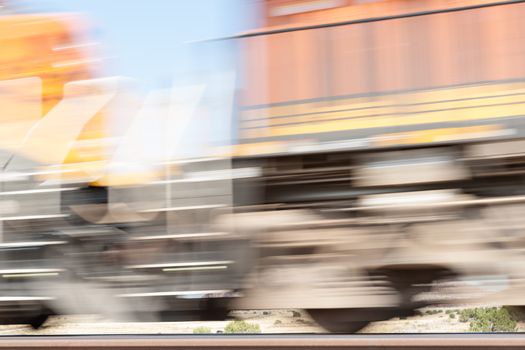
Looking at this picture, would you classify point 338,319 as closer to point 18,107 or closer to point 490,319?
point 490,319

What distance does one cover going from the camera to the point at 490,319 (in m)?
2.90

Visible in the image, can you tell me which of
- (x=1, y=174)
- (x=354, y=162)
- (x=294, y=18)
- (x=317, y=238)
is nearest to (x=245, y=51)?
(x=294, y=18)

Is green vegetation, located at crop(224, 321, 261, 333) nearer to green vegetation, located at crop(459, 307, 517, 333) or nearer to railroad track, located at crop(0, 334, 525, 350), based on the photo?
green vegetation, located at crop(459, 307, 517, 333)

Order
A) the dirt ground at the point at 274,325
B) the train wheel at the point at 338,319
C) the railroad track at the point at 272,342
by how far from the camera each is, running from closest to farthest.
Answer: the railroad track at the point at 272,342
the train wheel at the point at 338,319
the dirt ground at the point at 274,325

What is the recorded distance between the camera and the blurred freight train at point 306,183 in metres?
2.67

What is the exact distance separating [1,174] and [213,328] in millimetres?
1351

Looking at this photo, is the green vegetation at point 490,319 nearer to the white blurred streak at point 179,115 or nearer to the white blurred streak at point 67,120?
the white blurred streak at point 179,115

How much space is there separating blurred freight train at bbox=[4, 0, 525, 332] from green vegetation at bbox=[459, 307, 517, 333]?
0.74 ft

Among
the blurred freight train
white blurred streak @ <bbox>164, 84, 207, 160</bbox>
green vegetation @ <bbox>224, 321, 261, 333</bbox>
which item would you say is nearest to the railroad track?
the blurred freight train

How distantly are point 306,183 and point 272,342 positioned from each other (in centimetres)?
118

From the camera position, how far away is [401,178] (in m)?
2.71

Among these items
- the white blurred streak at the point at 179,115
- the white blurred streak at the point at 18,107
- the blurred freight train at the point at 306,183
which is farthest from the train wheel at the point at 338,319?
the white blurred streak at the point at 18,107

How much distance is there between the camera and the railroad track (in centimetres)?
166

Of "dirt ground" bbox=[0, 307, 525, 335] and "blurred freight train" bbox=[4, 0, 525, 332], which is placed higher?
"blurred freight train" bbox=[4, 0, 525, 332]
